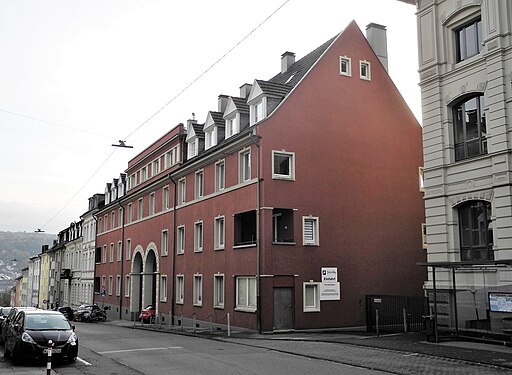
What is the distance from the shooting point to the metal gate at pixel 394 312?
2817 cm

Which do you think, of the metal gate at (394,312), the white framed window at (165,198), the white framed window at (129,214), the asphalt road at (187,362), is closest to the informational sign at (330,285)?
the metal gate at (394,312)

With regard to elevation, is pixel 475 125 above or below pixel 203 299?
above

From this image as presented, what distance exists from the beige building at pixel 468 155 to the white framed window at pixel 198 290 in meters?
16.3

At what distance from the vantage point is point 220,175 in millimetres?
32719

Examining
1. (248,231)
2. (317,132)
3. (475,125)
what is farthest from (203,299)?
(475,125)

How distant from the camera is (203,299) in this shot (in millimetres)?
33312

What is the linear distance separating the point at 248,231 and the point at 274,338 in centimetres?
807

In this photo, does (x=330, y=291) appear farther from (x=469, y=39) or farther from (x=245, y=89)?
(x=245, y=89)

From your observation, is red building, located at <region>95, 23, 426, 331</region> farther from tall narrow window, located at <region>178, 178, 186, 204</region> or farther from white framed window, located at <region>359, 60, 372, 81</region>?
tall narrow window, located at <region>178, 178, 186, 204</region>

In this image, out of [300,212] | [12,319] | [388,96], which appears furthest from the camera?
[388,96]

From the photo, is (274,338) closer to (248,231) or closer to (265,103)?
(248,231)

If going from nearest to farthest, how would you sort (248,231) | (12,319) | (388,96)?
(12,319)
(248,231)
(388,96)

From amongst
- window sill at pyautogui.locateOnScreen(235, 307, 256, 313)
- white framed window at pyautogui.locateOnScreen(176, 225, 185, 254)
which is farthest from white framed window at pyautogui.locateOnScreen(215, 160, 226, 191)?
window sill at pyautogui.locateOnScreen(235, 307, 256, 313)

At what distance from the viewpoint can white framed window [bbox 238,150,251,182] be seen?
1161 inches
